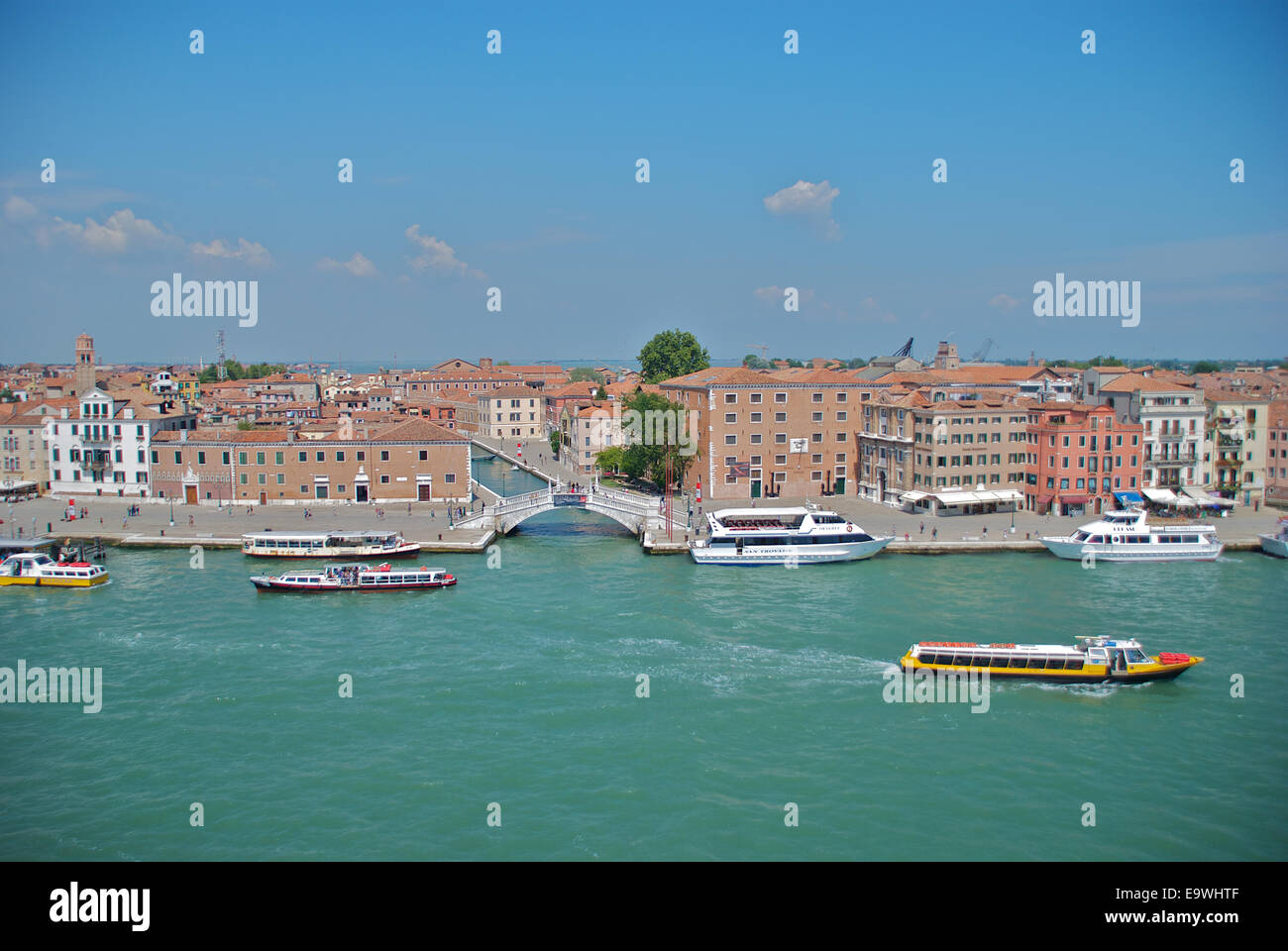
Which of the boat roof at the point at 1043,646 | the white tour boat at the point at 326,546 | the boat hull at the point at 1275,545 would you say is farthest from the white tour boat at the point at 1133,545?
the white tour boat at the point at 326,546

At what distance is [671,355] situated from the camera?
61.9 m

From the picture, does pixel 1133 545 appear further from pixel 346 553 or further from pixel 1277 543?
pixel 346 553

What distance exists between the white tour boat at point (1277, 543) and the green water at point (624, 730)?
4.59 m

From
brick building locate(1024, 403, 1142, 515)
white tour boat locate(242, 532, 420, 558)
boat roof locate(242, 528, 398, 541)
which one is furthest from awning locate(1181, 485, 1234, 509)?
boat roof locate(242, 528, 398, 541)

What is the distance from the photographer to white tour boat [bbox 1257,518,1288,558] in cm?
2978

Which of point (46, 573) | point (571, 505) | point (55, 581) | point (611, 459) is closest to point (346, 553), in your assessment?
point (55, 581)

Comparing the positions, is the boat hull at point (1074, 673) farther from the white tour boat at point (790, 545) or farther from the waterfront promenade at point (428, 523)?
the waterfront promenade at point (428, 523)

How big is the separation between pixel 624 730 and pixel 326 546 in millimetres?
16432

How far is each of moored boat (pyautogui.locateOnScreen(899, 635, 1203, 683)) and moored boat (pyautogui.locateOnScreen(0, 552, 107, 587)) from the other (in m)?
21.4

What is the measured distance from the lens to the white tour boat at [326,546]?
29.5 meters

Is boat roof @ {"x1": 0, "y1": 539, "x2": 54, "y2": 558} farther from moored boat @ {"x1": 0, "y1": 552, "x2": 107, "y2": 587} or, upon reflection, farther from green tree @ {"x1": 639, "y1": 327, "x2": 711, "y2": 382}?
green tree @ {"x1": 639, "y1": 327, "x2": 711, "y2": 382}

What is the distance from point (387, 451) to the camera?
37.5 metres
